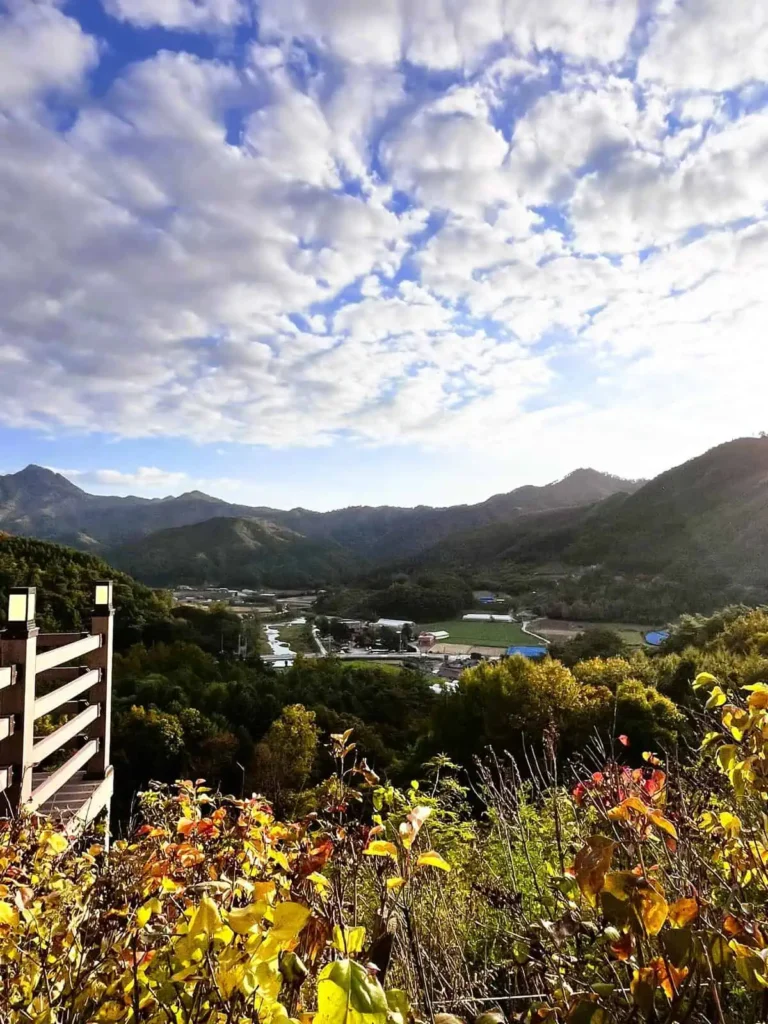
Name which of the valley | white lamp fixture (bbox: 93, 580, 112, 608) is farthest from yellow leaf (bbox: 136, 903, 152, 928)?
the valley

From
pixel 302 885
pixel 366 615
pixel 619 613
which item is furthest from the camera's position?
pixel 366 615

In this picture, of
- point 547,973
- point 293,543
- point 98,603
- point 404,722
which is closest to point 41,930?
point 547,973

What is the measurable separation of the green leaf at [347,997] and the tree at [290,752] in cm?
1112

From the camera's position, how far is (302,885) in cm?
132

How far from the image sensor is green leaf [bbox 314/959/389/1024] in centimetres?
58

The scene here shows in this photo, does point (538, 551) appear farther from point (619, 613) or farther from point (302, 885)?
point (302, 885)

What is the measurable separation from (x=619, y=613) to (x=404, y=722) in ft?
100

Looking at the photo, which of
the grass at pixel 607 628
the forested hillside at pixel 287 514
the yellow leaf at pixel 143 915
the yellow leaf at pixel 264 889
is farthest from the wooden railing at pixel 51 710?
the forested hillside at pixel 287 514

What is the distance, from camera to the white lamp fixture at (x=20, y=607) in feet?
12.5

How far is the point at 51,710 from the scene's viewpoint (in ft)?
13.4

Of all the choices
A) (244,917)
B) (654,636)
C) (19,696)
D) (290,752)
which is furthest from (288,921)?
(654,636)

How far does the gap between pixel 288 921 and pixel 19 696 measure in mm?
3778

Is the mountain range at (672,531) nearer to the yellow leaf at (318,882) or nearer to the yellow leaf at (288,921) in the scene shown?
the yellow leaf at (318,882)

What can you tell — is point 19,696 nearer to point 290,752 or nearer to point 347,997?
point 347,997
